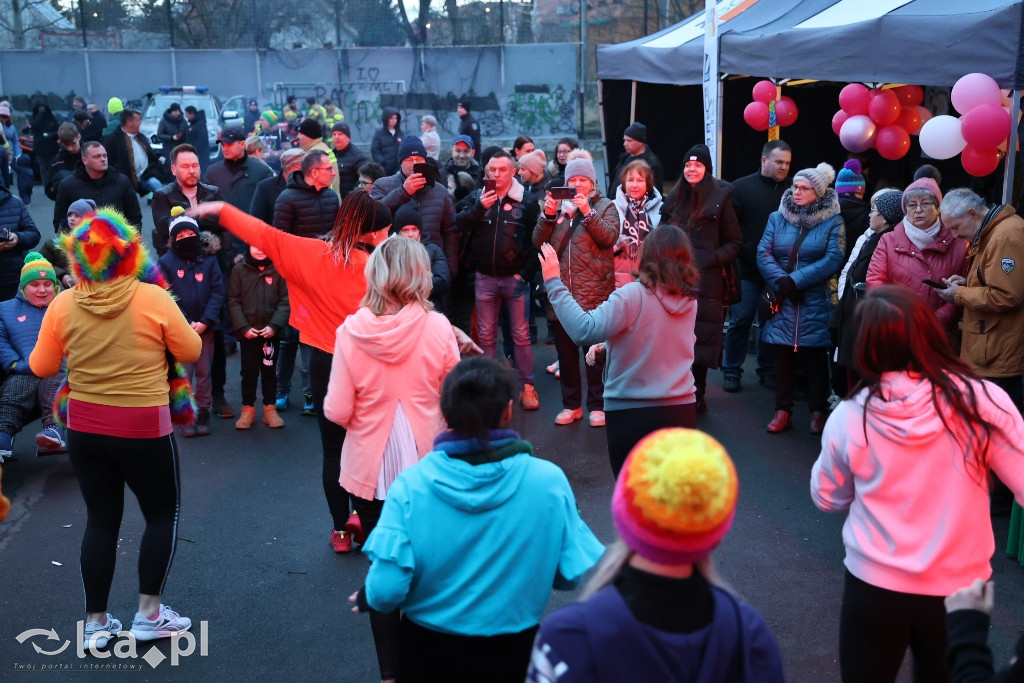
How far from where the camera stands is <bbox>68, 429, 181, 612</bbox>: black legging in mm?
4094

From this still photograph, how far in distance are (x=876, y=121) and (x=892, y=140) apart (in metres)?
0.22

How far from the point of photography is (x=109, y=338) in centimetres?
404

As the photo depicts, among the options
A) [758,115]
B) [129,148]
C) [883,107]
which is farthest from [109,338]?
[129,148]

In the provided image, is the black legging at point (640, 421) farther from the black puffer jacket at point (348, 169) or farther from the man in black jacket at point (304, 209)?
the black puffer jacket at point (348, 169)

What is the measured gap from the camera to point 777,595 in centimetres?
479

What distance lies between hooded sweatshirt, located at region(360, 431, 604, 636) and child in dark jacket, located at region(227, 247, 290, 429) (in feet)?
16.4

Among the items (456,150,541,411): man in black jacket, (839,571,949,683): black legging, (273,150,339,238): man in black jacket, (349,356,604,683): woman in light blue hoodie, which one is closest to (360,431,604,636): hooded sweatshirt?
(349,356,604,683): woman in light blue hoodie

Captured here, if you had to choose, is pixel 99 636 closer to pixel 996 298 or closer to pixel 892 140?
pixel 996 298

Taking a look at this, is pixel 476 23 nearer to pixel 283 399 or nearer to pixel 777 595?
pixel 283 399

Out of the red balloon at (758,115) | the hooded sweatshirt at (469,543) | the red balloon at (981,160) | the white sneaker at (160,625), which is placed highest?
the red balloon at (758,115)

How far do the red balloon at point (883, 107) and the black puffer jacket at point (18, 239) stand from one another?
711 cm

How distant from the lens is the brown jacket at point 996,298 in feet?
17.3

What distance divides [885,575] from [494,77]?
2639 cm

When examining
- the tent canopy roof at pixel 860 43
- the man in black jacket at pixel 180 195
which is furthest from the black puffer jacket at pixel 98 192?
the tent canopy roof at pixel 860 43
